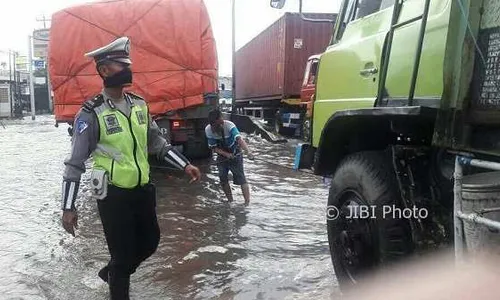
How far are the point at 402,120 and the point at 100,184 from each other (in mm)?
1861

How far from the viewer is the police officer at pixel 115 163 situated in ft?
11.3

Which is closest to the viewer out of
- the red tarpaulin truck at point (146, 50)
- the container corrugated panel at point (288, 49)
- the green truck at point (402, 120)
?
the green truck at point (402, 120)

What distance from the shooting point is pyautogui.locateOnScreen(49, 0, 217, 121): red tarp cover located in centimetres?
995

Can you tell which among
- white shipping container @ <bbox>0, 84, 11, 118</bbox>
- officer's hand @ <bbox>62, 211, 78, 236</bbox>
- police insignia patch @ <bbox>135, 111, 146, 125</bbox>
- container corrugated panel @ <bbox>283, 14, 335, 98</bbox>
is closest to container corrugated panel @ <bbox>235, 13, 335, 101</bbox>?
container corrugated panel @ <bbox>283, 14, 335, 98</bbox>

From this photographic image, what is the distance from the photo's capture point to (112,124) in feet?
11.5

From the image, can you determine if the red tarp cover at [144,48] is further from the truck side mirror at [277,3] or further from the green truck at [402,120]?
the green truck at [402,120]

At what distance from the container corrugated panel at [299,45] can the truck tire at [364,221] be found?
46.5ft

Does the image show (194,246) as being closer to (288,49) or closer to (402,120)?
(402,120)

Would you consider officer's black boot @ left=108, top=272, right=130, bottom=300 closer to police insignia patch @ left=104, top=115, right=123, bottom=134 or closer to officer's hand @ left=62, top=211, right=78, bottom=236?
officer's hand @ left=62, top=211, right=78, bottom=236

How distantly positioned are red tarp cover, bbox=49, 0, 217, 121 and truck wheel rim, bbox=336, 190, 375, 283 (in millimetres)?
6892
